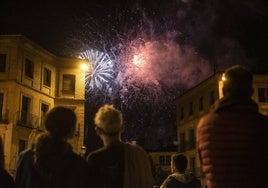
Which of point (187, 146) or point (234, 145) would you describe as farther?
point (187, 146)

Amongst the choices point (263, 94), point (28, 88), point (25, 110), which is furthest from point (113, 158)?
point (263, 94)

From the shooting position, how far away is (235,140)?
3.25m

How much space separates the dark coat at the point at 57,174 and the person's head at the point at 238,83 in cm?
143

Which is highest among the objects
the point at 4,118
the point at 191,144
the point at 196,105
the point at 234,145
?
the point at 196,105

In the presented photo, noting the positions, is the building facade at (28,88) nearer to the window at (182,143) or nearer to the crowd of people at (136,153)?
the window at (182,143)

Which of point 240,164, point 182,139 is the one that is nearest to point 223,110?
point 240,164

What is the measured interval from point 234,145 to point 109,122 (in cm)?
135

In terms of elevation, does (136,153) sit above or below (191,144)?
below

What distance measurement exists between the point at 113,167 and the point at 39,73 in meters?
31.4

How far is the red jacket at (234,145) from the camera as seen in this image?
10.3 feet

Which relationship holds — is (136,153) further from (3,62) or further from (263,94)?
(263,94)

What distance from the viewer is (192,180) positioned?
5801 millimetres

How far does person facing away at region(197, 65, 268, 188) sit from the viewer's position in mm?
3145

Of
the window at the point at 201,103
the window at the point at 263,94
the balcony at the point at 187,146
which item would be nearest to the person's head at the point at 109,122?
the window at the point at 263,94
